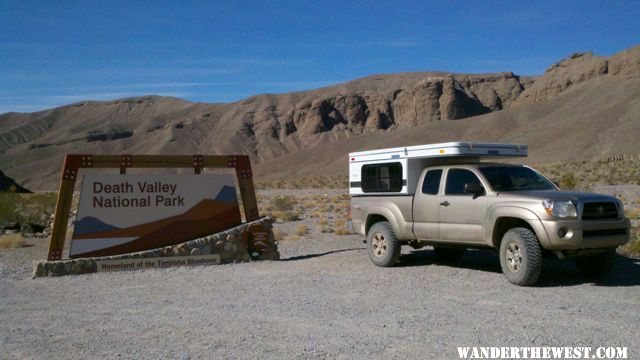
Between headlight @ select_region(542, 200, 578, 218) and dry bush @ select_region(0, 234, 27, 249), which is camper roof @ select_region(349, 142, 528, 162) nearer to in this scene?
headlight @ select_region(542, 200, 578, 218)

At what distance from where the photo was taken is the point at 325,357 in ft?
21.3

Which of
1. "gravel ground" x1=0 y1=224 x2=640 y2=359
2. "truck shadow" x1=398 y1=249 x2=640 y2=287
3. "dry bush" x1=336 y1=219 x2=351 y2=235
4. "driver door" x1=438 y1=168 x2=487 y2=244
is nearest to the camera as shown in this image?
"gravel ground" x1=0 y1=224 x2=640 y2=359

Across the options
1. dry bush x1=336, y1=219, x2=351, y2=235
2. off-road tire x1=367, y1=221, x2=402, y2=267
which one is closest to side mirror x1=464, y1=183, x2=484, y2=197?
off-road tire x1=367, y1=221, x2=402, y2=267

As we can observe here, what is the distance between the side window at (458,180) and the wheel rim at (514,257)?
1384 mm

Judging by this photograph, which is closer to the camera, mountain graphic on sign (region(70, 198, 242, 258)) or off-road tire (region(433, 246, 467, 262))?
mountain graphic on sign (region(70, 198, 242, 258))

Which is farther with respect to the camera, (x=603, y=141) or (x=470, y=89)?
(x=470, y=89)

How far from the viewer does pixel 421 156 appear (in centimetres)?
1200

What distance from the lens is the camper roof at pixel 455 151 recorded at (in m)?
11.5

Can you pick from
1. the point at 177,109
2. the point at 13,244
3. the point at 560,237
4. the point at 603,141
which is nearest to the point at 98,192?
the point at 13,244

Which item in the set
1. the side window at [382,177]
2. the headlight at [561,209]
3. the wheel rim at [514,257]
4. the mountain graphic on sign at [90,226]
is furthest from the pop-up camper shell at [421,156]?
the mountain graphic on sign at [90,226]

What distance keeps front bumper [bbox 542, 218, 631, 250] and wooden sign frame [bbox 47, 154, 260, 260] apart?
21.5ft

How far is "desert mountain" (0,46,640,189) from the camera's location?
99000 millimetres

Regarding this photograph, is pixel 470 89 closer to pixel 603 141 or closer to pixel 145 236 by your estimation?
pixel 603 141

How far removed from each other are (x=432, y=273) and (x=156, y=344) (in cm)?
584
